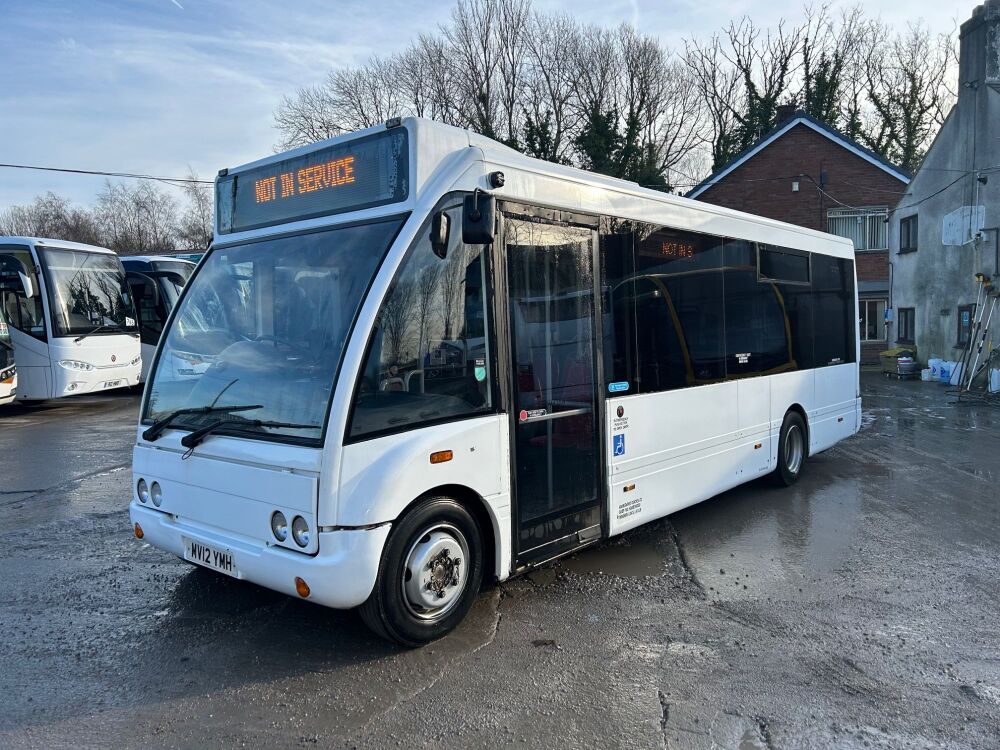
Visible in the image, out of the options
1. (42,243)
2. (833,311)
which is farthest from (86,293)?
(833,311)

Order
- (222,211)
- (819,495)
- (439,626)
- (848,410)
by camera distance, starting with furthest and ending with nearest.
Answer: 1. (848,410)
2. (819,495)
3. (222,211)
4. (439,626)

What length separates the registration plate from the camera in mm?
4160

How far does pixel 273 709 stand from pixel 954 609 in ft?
13.7

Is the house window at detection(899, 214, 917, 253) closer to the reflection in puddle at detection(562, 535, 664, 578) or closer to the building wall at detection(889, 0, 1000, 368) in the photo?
the building wall at detection(889, 0, 1000, 368)

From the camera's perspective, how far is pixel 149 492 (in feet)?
15.4

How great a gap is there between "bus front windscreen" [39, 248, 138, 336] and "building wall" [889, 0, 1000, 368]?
19890mm

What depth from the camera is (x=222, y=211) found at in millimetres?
5141

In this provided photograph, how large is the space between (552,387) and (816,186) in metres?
26.3

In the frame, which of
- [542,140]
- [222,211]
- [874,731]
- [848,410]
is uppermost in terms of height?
[542,140]

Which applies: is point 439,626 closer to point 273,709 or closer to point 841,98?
point 273,709

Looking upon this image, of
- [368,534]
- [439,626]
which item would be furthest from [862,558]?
[368,534]

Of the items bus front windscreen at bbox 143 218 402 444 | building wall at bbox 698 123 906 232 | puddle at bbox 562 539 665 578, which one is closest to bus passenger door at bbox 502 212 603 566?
puddle at bbox 562 539 665 578

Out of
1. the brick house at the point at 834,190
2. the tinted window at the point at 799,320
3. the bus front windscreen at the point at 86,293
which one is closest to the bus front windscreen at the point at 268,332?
the tinted window at the point at 799,320

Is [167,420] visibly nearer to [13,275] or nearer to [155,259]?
[13,275]
